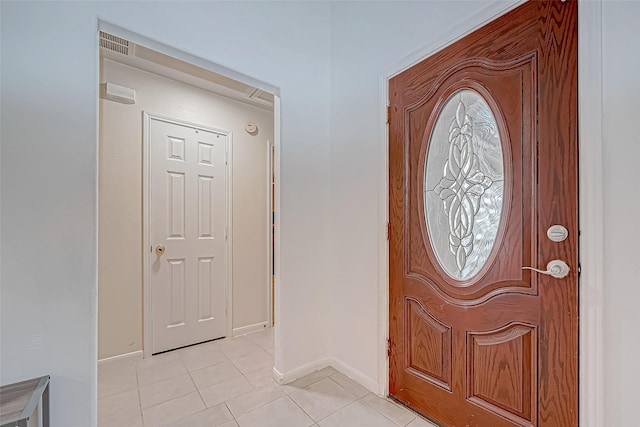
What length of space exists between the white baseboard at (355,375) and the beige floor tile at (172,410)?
37.6 inches

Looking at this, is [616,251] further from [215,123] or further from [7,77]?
[215,123]

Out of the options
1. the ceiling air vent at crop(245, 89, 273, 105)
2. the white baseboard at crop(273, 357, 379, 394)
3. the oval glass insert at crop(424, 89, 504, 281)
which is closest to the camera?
the oval glass insert at crop(424, 89, 504, 281)

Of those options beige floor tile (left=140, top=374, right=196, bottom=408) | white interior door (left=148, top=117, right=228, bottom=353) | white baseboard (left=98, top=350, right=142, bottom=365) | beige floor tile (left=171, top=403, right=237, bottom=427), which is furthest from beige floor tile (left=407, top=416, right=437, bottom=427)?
white baseboard (left=98, top=350, right=142, bottom=365)

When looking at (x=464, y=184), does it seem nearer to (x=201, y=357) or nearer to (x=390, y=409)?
(x=390, y=409)

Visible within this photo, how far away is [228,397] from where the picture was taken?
74.8 inches

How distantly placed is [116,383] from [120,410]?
38cm

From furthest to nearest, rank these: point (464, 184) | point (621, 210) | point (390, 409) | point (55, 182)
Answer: point (390, 409)
point (464, 184)
point (55, 182)
point (621, 210)

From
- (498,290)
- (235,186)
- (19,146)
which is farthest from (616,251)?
(235,186)

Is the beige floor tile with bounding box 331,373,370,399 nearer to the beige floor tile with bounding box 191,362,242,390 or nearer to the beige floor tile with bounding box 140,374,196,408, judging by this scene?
the beige floor tile with bounding box 191,362,242,390

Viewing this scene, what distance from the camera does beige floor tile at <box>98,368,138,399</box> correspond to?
6.43 feet

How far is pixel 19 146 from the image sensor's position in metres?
1.21

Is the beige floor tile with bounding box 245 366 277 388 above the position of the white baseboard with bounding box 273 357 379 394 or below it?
below

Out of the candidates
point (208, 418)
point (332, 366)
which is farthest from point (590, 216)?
point (208, 418)

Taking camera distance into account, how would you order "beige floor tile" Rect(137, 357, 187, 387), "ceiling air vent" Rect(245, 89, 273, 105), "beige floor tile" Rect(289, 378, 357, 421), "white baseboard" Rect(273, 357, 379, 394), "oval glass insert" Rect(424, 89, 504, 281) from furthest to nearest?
1. "ceiling air vent" Rect(245, 89, 273, 105)
2. "beige floor tile" Rect(137, 357, 187, 387)
3. "white baseboard" Rect(273, 357, 379, 394)
4. "beige floor tile" Rect(289, 378, 357, 421)
5. "oval glass insert" Rect(424, 89, 504, 281)
